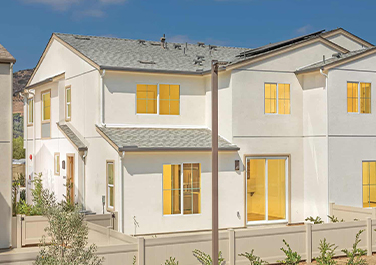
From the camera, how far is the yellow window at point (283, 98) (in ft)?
69.3

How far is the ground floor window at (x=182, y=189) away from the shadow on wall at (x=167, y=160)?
198mm

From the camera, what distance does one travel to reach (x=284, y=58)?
69.4 ft

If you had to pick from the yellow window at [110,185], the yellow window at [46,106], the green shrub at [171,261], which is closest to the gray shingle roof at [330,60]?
the yellow window at [110,185]

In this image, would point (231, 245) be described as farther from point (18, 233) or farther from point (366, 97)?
point (366, 97)

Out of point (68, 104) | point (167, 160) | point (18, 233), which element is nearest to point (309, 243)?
point (167, 160)

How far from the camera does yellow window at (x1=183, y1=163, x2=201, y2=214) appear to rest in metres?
19.4

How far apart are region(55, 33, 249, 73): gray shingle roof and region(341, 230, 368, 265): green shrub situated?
9.54 metres

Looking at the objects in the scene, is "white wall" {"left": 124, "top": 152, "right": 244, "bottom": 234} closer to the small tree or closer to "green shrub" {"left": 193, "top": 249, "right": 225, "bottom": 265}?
"green shrub" {"left": 193, "top": 249, "right": 225, "bottom": 265}

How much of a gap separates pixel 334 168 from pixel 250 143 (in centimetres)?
326

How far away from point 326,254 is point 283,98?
A: 757cm

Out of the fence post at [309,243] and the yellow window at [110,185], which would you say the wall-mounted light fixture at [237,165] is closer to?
the yellow window at [110,185]

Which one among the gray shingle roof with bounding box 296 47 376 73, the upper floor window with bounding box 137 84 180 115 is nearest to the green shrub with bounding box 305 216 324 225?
the gray shingle roof with bounding box 296 47 376 73

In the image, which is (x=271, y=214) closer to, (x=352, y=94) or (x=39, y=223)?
(x=352, y=94)

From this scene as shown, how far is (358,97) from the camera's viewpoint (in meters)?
20.9
